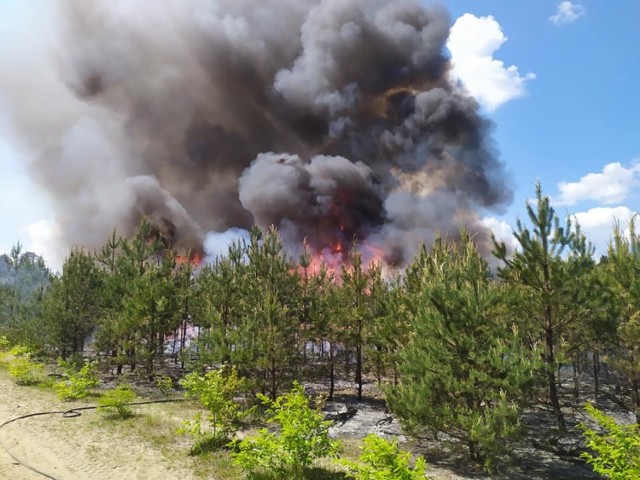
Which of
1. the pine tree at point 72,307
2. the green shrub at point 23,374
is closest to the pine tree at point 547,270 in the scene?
the green shrub at point 23,374

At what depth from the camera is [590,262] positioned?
16406mm

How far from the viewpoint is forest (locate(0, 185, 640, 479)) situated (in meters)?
12.4

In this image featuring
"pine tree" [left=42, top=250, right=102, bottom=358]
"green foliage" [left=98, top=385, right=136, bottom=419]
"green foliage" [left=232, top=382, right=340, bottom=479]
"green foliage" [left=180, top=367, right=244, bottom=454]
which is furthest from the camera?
"pine tree" [left=42, top=250, right=102, bottom=358]

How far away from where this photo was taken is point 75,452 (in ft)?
43.3

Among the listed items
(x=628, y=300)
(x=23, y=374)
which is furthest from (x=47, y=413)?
(x=628, y=300)

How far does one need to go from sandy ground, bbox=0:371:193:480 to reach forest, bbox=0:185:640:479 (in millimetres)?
1938

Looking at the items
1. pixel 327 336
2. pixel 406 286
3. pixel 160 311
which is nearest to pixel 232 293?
pixel 160 311

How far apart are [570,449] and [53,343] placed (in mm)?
34457

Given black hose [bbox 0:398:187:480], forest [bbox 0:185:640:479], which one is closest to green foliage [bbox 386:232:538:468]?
forest [bbox 0:185:640:479]

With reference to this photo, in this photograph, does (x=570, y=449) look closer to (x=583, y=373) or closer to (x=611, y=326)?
(x=611, y=326)

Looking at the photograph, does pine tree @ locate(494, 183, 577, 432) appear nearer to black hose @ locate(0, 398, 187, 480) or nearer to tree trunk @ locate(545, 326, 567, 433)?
tree trunk @ locate(545, 326, 567, 433)

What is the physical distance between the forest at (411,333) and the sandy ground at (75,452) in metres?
1.94

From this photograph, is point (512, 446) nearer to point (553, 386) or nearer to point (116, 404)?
point (553, 386)

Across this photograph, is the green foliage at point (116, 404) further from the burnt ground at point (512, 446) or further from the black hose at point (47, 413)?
the burnt ground at point (512, 446)
